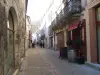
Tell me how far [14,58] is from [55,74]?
199cm

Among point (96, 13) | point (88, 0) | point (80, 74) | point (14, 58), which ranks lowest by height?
point (80, 74)

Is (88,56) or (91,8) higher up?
(91,8)

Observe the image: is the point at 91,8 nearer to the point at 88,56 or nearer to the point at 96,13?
the point at 96,13

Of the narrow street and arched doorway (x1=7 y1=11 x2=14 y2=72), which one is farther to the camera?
the narrow street

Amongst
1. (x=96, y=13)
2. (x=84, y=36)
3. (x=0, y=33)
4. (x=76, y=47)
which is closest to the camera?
(x=0, y=33)

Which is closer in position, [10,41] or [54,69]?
[10,41]

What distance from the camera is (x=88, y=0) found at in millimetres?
12914

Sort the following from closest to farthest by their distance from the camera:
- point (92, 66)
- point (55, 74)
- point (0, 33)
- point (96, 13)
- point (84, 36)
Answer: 1. point (0, 33)
2. point (55, 74)
3. point (92, 66)
4. point (96, 13)
5. point (84, 36)

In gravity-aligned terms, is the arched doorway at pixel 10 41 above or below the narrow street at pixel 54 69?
above

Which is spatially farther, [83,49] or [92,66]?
[83,49]

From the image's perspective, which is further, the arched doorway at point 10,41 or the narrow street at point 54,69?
the narrow street at point 54,69

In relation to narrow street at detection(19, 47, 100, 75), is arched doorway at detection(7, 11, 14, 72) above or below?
above

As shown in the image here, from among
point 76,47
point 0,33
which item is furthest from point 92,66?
point 0,33

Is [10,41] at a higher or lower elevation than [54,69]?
higher
